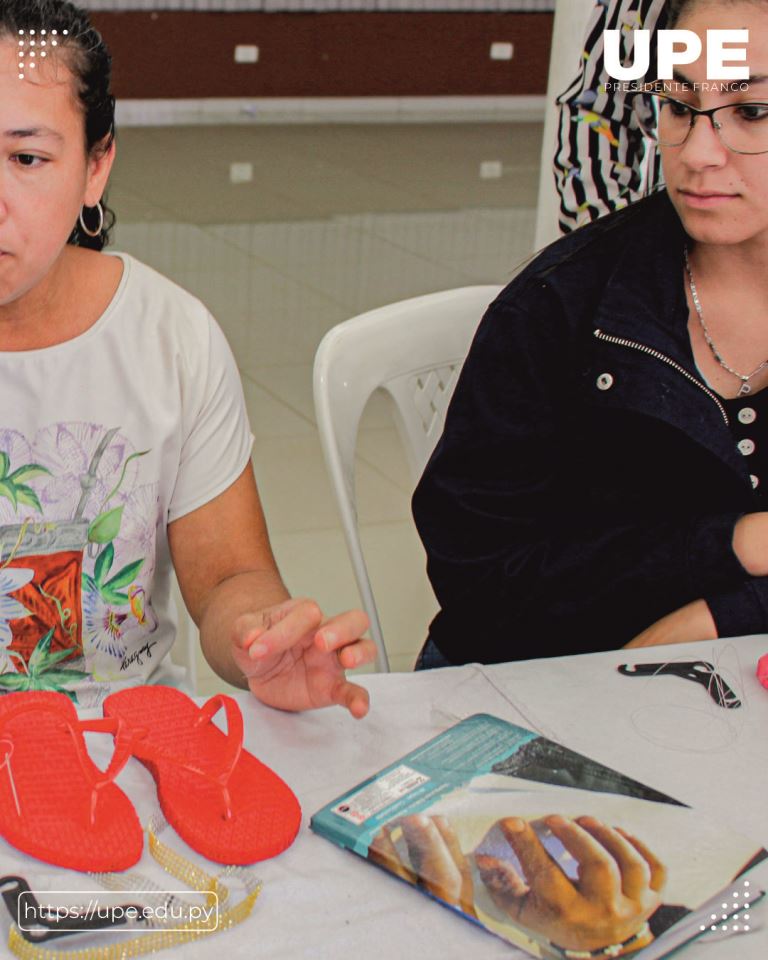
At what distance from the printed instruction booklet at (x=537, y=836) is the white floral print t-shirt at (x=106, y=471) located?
51 cm

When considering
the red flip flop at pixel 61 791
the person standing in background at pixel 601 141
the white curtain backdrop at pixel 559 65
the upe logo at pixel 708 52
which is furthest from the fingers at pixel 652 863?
the white curtain backdrop at pixel 559 65

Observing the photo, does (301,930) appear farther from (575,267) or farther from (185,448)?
(575,267)

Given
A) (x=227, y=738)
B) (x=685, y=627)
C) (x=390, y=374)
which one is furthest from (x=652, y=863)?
(x=390, y=374)

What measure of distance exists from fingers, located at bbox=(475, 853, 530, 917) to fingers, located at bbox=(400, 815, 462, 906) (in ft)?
0.06

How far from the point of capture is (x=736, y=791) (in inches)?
43.3

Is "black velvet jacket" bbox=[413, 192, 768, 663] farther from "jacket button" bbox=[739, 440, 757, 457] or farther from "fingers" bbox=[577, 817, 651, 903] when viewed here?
"fingers" bbox=[577, 817, 651, 903]

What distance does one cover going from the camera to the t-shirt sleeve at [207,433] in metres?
1.51

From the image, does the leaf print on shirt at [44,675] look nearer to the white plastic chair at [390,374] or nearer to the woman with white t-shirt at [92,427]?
the woman with white t-shirt at [92,427]

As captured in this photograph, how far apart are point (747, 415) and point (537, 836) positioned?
0.79m

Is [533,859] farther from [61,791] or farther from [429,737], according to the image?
[61,791]

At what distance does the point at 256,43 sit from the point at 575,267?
8.21 meters

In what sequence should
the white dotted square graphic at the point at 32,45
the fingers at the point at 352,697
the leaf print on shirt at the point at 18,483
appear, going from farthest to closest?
the leaf print on shirt at the point at 18,483
the white dotted square graphic at the point at 32,45
the fingers at the point at 352,697

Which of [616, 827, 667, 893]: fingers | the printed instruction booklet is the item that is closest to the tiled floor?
the printed instruction booklet

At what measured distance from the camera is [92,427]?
57.1 inches
